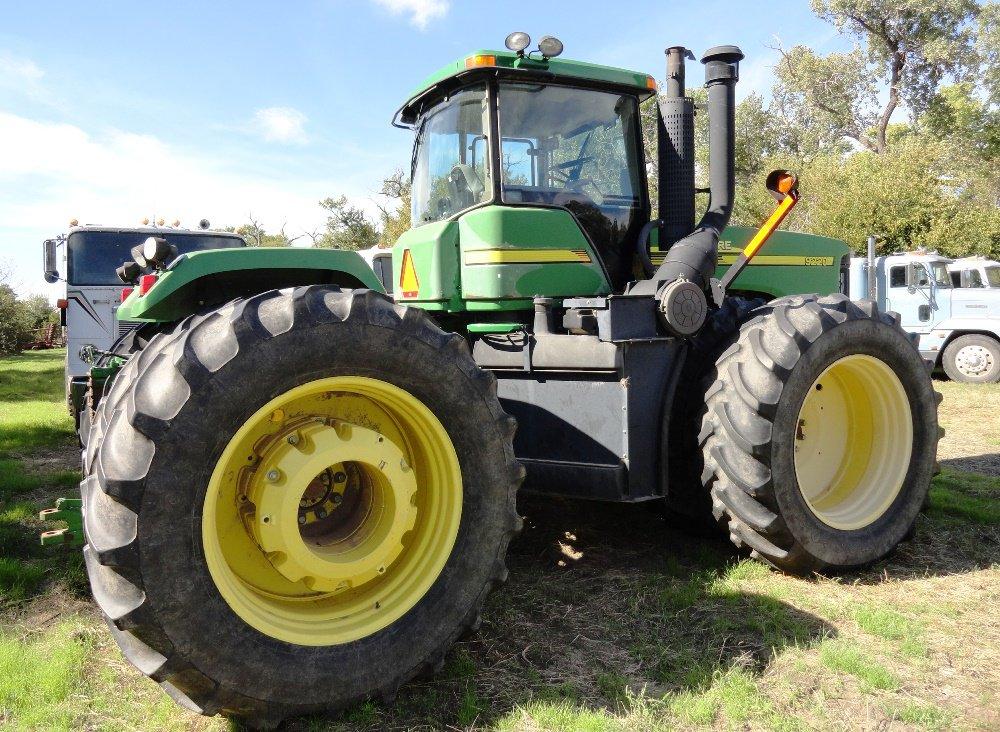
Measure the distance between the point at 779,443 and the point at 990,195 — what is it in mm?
34701

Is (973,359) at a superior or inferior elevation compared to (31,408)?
superior

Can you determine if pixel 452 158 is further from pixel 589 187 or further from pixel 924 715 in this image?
pixel 924 715

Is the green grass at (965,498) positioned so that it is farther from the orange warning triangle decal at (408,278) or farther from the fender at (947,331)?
the fender at (947,331)

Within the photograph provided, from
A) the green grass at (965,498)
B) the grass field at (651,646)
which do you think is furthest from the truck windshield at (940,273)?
the grass field at (651,646)

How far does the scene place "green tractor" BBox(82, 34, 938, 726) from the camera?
7.09ft

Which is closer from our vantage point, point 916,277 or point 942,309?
point 942,309

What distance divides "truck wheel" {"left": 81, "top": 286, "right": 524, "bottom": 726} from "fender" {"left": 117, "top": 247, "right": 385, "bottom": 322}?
49 cm

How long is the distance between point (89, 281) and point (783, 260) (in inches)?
312

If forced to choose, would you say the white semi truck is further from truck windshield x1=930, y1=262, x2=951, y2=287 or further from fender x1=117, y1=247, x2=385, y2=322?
truck windshield x1=930, y1=262, x2=951, y2=287

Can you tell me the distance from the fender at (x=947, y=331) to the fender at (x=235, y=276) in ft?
39.4

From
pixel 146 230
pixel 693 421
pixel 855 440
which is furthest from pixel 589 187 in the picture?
pixel 146 230

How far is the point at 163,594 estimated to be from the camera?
2074 millimetres

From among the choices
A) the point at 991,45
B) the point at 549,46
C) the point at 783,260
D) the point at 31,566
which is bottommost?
the point at 31,566

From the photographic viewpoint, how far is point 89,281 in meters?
8.89
